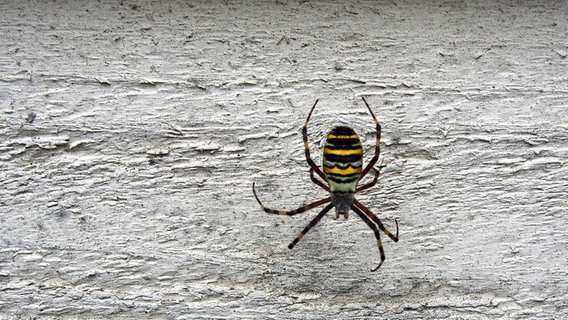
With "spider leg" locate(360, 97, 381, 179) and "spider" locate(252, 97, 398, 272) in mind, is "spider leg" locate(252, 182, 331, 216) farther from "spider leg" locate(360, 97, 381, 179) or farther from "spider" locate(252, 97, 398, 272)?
"spider leg" locate(360, 97, 381, 179)

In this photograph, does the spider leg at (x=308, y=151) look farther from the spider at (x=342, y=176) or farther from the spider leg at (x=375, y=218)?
the spider leg at (x=375, y=218)

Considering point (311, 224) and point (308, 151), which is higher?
point (308, 151)

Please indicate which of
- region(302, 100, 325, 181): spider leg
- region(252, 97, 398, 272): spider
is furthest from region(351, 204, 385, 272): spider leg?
region(302, 100, 325, 181): spider leg

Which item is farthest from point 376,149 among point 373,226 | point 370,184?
point 373,226

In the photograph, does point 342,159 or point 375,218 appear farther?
point 375,218

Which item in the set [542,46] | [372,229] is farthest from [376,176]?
[542,46]

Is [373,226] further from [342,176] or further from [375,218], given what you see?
[342,176]

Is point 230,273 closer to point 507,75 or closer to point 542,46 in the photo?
point 507,75
